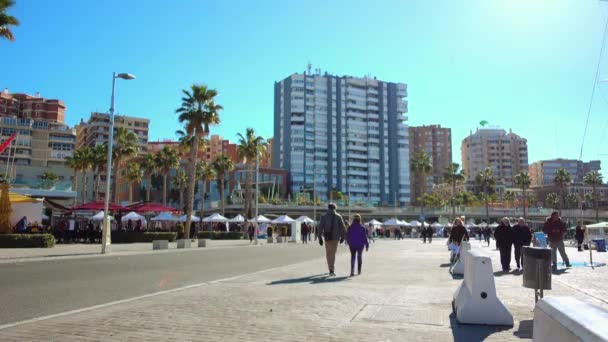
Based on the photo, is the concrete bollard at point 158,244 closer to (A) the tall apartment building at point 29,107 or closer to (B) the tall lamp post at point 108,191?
(B) the tall lamp post at point 108,191

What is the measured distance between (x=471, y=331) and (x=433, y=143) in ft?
624

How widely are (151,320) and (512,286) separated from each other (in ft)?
25.1

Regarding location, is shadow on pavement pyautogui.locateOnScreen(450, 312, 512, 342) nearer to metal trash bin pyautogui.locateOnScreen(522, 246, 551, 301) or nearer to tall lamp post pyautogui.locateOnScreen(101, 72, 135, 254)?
metal trash bin pyautogui.locateOnScreen(522, 246, 551, 301)

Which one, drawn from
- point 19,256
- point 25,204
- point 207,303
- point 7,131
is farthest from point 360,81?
point 207,303

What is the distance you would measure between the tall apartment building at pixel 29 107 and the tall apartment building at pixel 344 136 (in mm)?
58205

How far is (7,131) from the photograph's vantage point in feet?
346

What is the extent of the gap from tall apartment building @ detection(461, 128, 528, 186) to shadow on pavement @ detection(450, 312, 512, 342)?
7195 inches

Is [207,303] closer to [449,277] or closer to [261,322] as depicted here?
[261,322]

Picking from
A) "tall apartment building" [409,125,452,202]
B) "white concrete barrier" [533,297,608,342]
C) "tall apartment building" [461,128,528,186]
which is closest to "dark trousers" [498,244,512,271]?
"white concrete barrier" [533,297,608,342]

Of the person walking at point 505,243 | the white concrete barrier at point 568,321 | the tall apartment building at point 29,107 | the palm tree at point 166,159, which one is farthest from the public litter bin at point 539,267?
the tall apartment building at point 29,107

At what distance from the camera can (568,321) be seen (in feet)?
7.45

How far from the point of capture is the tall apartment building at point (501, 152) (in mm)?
178750

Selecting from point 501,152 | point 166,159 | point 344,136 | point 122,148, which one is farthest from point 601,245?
point 501,152

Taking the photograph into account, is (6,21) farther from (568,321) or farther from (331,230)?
(568,321)
